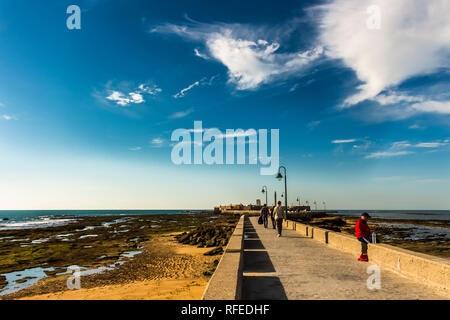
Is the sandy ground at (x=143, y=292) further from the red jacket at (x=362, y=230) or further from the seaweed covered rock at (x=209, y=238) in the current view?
the seaweed covered rock at (x=209, y=238)

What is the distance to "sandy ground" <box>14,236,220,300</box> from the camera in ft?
33.7

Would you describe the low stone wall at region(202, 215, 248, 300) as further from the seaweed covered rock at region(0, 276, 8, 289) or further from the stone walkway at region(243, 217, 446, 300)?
the seaweed covered rock at region(0, 276, 8, 289)

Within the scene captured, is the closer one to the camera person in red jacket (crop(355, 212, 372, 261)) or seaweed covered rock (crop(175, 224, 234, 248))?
person in red jacket (crop(355, 212, 372, 261))

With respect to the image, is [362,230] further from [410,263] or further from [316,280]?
[316,280]

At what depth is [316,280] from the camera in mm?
6359

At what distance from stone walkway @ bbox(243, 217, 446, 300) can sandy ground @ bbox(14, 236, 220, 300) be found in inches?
→ 123

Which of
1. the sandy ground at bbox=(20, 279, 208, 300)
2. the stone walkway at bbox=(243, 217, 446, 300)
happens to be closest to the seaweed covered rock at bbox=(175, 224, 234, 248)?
the sandy ground at bbox=(20, 279, 208, 300)

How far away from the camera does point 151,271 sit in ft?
48.7

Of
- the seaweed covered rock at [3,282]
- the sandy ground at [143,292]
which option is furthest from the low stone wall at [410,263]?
the seaweed covered rock at [3,282]
